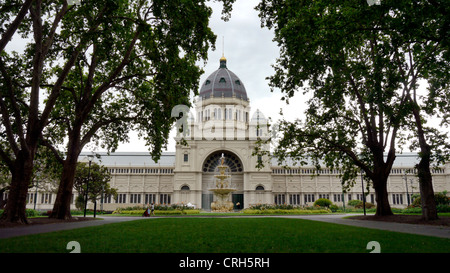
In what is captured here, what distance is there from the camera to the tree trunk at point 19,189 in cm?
1557

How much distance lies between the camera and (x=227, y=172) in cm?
6003

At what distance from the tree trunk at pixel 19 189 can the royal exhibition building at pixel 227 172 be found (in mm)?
41234

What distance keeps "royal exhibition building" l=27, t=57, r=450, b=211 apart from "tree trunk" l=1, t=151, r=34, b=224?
135 feet

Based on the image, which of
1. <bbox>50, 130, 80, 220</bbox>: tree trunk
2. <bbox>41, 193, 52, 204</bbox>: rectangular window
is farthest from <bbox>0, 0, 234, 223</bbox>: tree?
<bbox>41, 193, 52, 204</bbox>: rectangular window

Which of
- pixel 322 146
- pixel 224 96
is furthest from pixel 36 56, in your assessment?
pixel 224 96

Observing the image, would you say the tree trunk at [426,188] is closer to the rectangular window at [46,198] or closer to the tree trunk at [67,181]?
the tree trunk at [67,181]

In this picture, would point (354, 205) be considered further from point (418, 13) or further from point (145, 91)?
point (418, 13)

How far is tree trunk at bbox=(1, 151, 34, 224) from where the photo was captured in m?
15.6

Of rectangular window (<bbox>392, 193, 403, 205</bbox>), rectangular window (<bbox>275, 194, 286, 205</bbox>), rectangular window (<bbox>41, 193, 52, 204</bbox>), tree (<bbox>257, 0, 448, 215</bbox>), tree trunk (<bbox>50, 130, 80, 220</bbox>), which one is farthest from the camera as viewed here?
rectangular window (<bbox>41, 193, 52, 204</bbox>)

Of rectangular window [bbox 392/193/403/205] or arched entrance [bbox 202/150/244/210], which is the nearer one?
arched entrance [bbox 202/150/244/210]

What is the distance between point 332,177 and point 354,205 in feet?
28.9

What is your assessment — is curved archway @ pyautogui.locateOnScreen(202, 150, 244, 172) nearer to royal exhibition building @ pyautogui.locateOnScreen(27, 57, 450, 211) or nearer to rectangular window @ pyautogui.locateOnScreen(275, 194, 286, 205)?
royal exhibition building @ pyautogui.locateOnScreen(27, 57, 450, 211)

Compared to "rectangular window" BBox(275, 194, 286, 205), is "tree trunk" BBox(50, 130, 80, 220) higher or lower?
higher

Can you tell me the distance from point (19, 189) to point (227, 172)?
4570 cm
